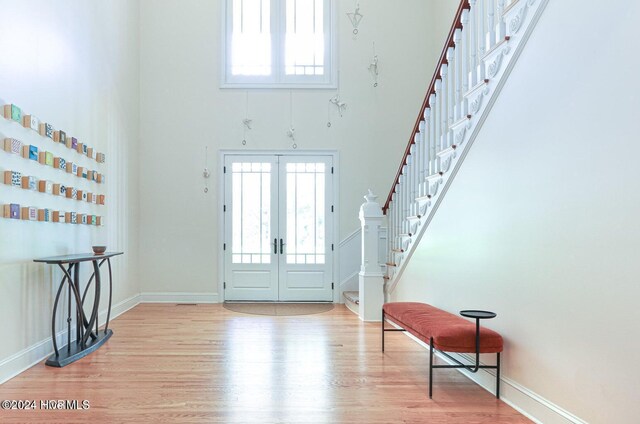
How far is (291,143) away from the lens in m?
7.82

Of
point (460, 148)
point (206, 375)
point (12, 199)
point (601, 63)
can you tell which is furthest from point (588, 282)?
point (12, 199)

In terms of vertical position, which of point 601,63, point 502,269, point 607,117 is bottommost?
point 502,269

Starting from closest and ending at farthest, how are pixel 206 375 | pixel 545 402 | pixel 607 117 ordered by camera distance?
pixel 607 117, pixel 545 402, pixel 206 375

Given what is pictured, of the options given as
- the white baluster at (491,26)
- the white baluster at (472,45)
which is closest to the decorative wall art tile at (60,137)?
the white baluster at (472,45)

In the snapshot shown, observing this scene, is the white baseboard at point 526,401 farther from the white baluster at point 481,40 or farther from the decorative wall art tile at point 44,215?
the decorative wall art tile at point 44,215

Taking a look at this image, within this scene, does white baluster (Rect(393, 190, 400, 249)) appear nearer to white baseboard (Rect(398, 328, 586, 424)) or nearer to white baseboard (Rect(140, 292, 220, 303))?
white baseboard (Rect(398, 328, 586, 424))

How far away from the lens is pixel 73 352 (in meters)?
4.37

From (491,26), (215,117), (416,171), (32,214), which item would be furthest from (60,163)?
(491,26)

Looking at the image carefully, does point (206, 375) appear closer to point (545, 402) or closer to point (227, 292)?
point (545, 402)

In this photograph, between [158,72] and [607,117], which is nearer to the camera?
[607,117]

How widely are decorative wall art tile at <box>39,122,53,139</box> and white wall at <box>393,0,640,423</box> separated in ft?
12.2

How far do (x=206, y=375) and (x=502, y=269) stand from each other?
2340 millimetres

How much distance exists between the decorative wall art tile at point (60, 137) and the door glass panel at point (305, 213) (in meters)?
3.57

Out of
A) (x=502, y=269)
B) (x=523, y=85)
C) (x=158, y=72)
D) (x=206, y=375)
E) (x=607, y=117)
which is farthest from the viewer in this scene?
(x=158, y=72)
